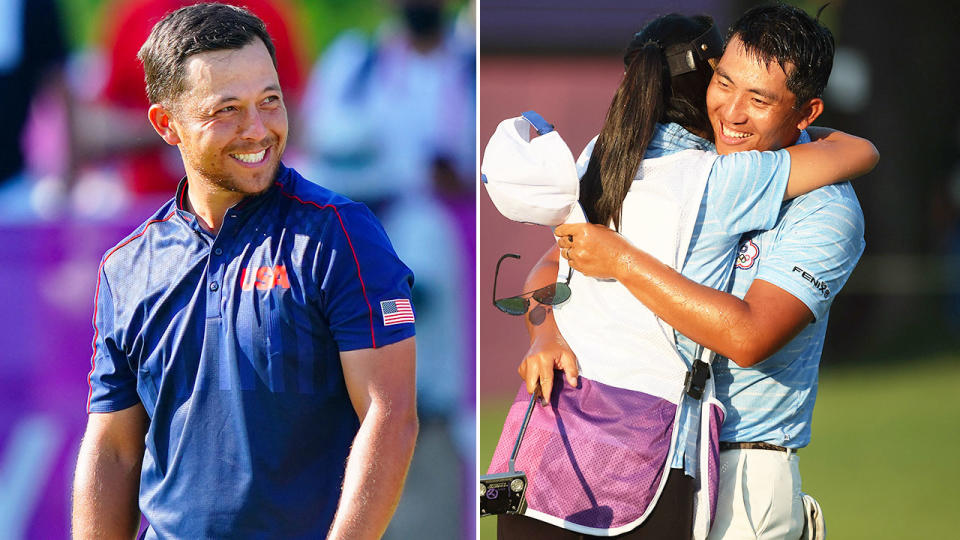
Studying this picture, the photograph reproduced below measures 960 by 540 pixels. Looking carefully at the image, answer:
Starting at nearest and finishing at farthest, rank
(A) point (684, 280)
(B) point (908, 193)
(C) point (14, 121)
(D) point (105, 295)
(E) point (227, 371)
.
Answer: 1. (A) point (684, 280)
2. (E) point (227, 371)
3. (D) point (105, 295)
4. (C) point (14, 121)
5. (B) point (908, 193)

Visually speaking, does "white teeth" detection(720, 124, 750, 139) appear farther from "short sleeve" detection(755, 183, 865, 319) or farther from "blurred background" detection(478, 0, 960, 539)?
"blurred background" detection(478, 0, 960, 539)

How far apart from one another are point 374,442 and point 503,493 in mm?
280

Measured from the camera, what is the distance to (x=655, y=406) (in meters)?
2.08

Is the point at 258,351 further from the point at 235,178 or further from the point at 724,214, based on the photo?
the point at 724,214

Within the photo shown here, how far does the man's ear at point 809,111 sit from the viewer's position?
7.17 ft

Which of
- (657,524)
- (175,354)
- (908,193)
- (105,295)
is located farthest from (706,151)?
(908,193)

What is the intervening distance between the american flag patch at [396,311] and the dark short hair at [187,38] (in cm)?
58

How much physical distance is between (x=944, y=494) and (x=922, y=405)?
8.58 feet

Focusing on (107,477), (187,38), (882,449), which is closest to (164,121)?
(187,38)

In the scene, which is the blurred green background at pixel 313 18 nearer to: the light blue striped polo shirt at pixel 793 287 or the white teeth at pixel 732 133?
the white teeth at pixel 732 133

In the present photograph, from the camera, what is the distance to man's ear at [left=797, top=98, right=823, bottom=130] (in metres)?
2.19

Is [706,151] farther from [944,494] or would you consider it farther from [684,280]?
[944,494]

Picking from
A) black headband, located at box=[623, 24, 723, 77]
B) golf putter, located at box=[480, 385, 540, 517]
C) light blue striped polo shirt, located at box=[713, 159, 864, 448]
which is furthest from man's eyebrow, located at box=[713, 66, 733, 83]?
golf putter, located at box=[480, 385, 540, 517]

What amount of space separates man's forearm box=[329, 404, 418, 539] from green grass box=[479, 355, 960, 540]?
2201mm
